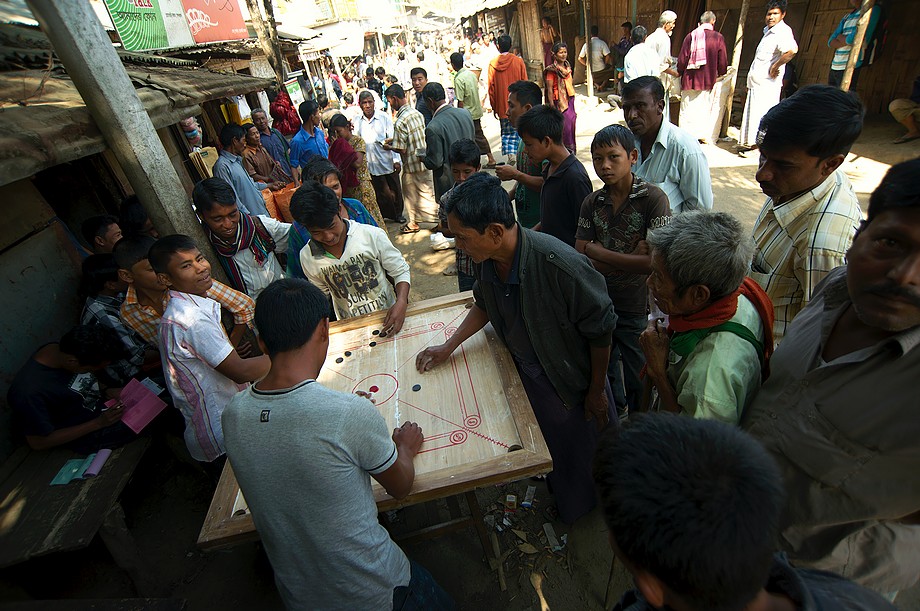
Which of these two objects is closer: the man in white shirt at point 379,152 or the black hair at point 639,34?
the man in white shirt at point 379,152

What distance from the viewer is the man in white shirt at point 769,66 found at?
693 cm

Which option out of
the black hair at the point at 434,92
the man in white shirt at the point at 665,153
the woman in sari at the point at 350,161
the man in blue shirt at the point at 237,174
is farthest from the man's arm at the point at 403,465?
the black hair at the point at 434,92

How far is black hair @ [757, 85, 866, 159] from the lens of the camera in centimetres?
186

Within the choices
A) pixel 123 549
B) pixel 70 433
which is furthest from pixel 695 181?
pixel 70 433

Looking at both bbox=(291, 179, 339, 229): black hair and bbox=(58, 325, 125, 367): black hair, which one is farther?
bbox=(58, 325, 125, 367): black hair

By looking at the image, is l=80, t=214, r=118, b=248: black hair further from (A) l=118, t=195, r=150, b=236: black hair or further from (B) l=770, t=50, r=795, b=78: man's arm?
(B) l=770, t=50, r=795, b=78: man's arm

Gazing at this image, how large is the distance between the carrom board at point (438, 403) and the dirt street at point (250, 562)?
1.26 m

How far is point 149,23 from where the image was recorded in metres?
6.49

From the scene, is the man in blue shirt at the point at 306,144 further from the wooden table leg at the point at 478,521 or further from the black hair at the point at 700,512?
the black hair at the point at 700,512

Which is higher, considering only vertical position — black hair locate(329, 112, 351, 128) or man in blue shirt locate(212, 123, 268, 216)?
black hair locate(329, 112, 351, 128)

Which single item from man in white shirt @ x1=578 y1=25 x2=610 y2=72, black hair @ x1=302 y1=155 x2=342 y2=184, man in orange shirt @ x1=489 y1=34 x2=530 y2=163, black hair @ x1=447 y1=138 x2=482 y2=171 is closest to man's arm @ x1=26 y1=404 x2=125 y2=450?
black hair @ x1=302 y1=155 x2=342 y2=184

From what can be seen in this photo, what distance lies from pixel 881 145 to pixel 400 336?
897 centimetres

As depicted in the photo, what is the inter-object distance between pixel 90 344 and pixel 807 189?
445 cm

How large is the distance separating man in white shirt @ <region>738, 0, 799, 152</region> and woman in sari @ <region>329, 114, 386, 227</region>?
6.30 metres
